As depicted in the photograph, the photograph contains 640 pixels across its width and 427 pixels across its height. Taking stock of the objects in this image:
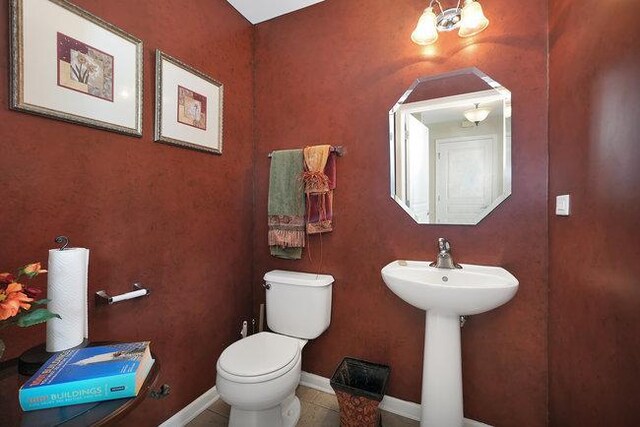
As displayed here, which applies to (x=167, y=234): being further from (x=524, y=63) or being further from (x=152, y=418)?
(x=524, y=63)

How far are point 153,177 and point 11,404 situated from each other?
3.11 feet

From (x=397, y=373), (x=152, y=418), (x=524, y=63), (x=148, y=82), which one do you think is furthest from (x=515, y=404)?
(x=148, y=82)

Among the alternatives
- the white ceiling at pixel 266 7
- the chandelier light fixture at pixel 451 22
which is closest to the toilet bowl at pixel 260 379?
the chandelier light fixture at pixel 451 22

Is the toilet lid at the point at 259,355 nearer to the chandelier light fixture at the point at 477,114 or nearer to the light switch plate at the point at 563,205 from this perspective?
the light switch plate at the point at 563,205

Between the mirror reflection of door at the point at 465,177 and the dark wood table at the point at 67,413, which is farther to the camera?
the mirror reflection of door at the point at 465,177

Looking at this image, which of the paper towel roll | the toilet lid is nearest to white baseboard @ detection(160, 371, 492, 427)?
the toilet lid

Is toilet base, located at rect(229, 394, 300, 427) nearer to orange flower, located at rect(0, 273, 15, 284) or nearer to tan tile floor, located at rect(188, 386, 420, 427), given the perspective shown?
tan tile floor, located at rect(188, 386, 420, 427)

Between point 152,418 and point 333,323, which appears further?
point 333,323

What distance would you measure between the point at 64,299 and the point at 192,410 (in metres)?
1.10

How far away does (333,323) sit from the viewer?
1.82m

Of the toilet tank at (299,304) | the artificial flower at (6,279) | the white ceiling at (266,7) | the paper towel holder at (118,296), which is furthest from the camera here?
the white ceiling at (266,7)

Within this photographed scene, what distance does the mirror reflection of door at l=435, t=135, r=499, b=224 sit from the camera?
4.75 feet

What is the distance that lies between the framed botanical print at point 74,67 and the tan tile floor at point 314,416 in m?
1.54

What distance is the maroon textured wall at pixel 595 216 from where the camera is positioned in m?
0.78
